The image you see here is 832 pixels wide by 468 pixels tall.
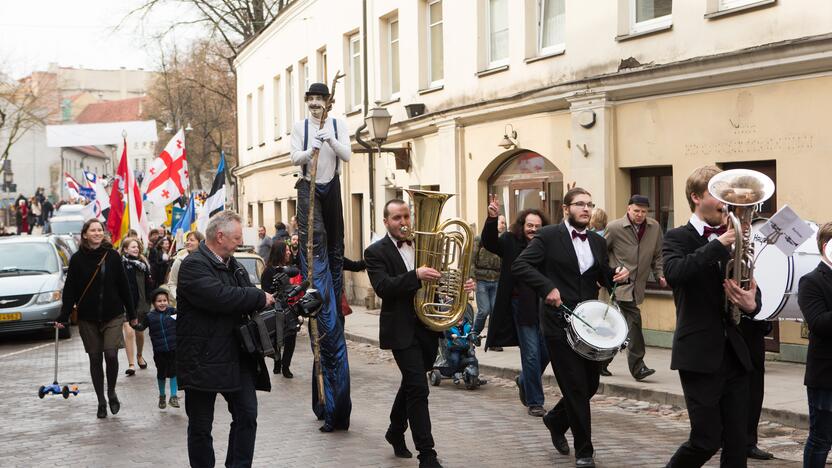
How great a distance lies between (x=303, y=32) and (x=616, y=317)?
24.2 metres

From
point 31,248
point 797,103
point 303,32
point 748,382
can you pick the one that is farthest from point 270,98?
point 748,382

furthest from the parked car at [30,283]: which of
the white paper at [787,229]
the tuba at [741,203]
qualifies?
the tuba at [741,203]

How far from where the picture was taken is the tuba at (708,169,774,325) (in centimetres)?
544

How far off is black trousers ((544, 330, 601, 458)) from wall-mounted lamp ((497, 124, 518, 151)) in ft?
34.5

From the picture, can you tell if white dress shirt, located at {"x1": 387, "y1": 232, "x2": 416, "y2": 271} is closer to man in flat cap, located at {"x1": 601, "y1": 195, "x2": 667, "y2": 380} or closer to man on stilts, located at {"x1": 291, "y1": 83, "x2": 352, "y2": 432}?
man on stilts, located at {"x1": 291, "y1": 83, "x2": 352, "y2": 432}

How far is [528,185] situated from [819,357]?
11904 mm

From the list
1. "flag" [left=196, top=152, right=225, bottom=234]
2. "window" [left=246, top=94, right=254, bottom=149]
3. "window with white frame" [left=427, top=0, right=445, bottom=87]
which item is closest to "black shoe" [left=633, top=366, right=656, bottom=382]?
"window with white frame" [left=427, top=0, right=445, bottom=87]

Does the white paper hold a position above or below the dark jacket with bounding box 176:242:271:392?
above

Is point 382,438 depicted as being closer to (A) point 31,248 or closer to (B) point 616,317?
(B) point 616,317

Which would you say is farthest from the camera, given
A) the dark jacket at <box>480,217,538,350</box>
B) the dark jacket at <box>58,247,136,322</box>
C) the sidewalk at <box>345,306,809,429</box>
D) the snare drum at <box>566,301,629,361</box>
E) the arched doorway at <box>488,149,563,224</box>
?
the arched doorway at <box>488,149,563,224</box>

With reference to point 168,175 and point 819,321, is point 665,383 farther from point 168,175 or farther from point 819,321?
point 168,175

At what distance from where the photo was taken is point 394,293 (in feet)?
25.2

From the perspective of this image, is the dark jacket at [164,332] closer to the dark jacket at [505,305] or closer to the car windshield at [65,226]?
the dark jacket at [505,305]

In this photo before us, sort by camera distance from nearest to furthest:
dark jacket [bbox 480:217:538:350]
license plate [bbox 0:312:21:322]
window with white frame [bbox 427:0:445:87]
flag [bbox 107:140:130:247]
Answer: dark jacket [bbox 480:217:538:350], license plate [bbox 0:312:21:322], flag [bbox 107:140:130:247], window with white frame [bbox 427:0:445:87]
